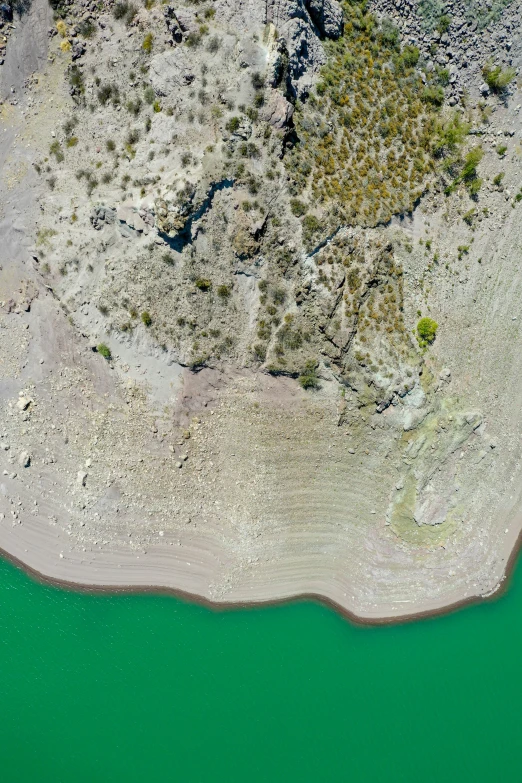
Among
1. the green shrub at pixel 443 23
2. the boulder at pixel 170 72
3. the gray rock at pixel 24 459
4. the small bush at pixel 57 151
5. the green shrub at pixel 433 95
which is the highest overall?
the green shrub at pixel 443 23

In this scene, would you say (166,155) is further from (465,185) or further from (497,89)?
(497,89)

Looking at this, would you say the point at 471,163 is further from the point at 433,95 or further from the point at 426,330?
the point at 426,330

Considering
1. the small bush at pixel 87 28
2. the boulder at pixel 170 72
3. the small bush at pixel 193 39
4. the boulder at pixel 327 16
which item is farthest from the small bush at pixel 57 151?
the boulder at pixel 327 16

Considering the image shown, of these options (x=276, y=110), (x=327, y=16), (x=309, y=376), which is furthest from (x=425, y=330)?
(x=327, y=16)

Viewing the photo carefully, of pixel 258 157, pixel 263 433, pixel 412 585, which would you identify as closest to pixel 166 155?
pixel 258 157

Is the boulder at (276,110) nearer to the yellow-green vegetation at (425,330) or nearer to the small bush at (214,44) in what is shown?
the small bush at (214,44)
